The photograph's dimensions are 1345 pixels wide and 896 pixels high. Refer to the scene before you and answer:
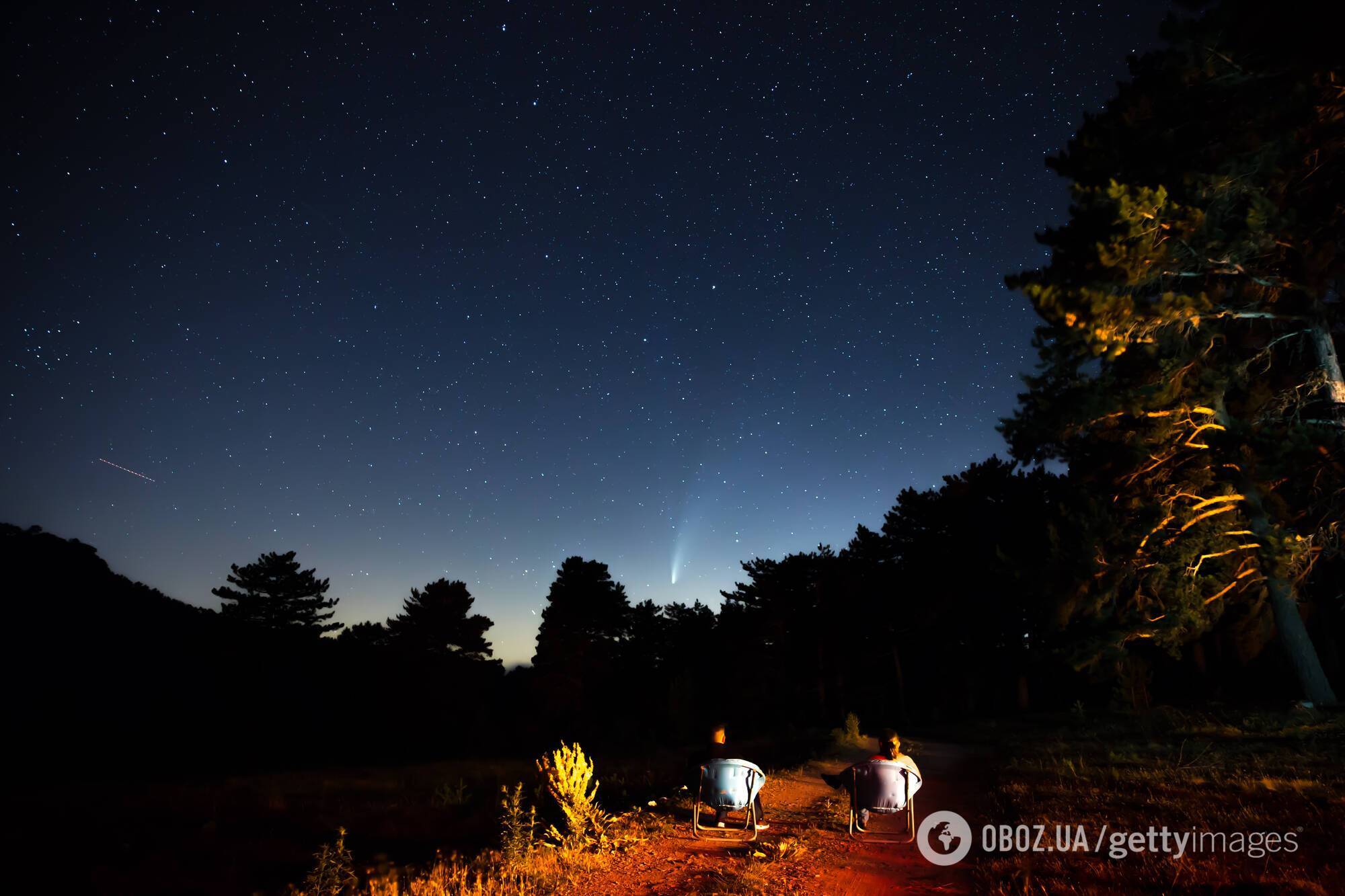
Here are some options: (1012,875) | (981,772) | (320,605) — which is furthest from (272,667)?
(1012,875)

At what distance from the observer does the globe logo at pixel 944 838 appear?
6020 millimetres

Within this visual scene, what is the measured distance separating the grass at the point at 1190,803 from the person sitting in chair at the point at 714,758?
2.33 meters

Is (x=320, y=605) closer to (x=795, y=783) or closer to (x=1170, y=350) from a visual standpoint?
(x=795, y=783)

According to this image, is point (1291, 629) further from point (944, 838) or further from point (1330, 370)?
point (944, 838)

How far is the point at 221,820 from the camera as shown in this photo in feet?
37.8

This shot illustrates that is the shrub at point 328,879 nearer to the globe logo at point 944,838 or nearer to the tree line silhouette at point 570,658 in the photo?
the globe logo at point 944,838

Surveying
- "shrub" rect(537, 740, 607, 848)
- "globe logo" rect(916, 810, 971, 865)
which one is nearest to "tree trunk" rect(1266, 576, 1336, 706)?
"globe logo" rect(916, 810, 971, 865)

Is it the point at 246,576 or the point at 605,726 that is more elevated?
the point at 246,576

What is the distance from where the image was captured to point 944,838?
6719 mm

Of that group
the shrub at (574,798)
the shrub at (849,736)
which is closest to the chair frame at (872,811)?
the shrub at (574,798)

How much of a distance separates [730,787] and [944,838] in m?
2.34

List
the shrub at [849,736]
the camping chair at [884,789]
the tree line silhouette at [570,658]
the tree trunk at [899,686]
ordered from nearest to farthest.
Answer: the camping chair at [884,789], the shrub at [849,736], the tree line silhouette at [570,658], the tree trunk at [899,686]

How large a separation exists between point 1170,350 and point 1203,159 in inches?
160

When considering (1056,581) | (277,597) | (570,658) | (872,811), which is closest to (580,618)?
(570,658)
